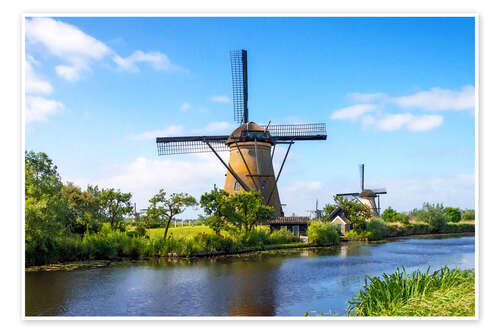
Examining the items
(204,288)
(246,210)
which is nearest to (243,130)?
(246,210)

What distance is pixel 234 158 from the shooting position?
27.8 meters

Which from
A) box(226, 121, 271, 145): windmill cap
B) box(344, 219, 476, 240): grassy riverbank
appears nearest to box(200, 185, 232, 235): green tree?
box(226, 121, 271, 145): windmill cap

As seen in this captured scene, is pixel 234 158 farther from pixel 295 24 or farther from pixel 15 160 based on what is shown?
pixel 15 160

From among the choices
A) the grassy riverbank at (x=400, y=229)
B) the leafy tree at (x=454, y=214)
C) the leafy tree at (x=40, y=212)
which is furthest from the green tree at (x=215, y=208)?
the leafy tree at (x=454, y=214)

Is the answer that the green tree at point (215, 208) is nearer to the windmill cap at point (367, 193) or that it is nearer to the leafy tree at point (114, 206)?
the leafy tree at point (114, 206)

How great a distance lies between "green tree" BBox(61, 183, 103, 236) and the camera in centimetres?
Answer: 2270

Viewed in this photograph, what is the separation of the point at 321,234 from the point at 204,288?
670 inches

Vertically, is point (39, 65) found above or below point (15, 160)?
above

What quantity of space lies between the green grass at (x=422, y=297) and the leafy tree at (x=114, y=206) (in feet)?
64.1

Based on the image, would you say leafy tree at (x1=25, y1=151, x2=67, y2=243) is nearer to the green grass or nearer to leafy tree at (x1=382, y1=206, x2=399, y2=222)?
the green grass

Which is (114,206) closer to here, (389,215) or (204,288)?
(204,288)

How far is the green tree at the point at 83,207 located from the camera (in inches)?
894
